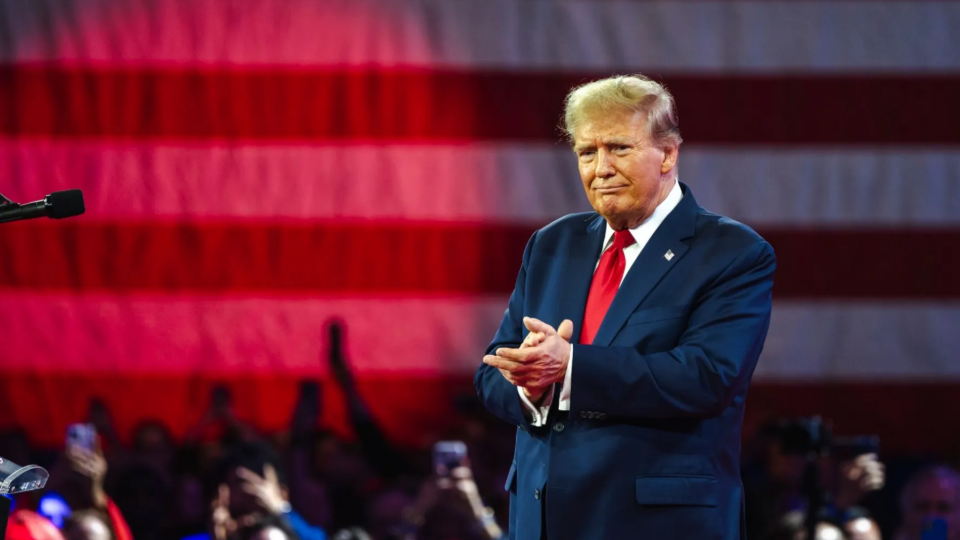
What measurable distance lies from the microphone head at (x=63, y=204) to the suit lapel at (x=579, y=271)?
67 cm

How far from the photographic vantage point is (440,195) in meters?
3.92

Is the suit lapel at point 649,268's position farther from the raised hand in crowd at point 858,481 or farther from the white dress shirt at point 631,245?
the raised hand in crowd at point 858,481

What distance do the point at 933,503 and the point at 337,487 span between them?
6.07 ft

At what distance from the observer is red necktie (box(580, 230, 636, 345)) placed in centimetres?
137

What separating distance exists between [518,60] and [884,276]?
150 cm

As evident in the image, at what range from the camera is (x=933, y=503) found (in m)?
3.24

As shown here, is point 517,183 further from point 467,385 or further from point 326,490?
point 326,490

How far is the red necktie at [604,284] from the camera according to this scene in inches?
54.0

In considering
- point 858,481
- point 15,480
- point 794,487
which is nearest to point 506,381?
point 15,480

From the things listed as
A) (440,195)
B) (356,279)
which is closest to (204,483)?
(356,279)

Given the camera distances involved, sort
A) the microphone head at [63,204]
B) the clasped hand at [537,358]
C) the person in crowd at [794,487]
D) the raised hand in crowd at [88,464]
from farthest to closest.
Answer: the person in crowd at [794,487], the raised hand in crowd at [88,464], the microphone head at [63,204], the clasped hand at [537,358]

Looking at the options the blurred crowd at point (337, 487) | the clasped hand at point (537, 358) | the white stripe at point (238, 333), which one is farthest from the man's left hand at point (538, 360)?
the white stripe at point (238, 333)

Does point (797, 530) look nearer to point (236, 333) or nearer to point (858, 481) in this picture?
point (858, 481)

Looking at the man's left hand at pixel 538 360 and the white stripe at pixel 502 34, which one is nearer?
→ the man's left hand at pixel 538 360
